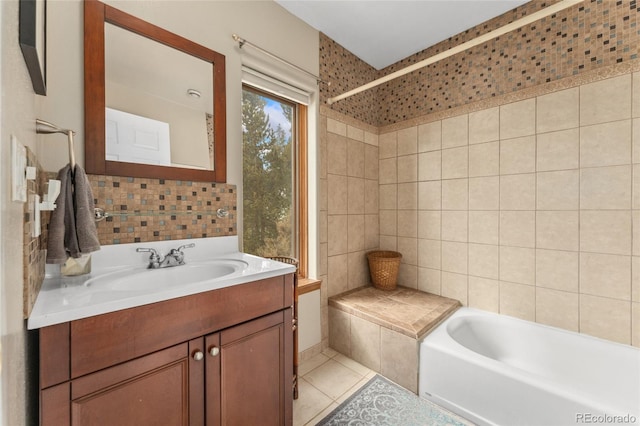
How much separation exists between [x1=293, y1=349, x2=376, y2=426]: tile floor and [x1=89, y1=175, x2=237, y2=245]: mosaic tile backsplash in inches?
43.4

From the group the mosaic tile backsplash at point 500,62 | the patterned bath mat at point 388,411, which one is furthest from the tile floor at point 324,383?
the mosaic tile backsplash at point 500,62

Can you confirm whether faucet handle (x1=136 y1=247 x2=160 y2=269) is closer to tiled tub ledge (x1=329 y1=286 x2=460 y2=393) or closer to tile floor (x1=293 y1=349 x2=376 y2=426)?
tile floor (x1=293 y1=349 x2=376 y2=426)

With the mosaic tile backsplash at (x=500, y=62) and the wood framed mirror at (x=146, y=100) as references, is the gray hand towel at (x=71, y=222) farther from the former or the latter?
the mosaic tile backsplash at (x=500, y=62)

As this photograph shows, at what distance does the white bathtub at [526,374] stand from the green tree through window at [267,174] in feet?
4.04

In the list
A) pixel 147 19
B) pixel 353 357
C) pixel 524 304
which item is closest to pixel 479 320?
pixel 524 304

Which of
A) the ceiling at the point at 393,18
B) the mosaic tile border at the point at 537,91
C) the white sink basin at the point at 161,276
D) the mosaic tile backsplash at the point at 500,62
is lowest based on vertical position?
the white sink basin at the point at 161,276

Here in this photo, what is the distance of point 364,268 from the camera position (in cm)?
254

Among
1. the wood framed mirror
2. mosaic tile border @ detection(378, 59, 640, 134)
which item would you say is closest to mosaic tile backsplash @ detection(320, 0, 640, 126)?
mosaic tile border @ detection(378, 59, 640, 134)

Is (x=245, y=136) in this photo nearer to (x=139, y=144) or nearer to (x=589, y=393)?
(x=139, y=144)

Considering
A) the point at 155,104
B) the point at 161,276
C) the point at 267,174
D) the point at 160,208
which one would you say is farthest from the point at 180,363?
the point at 267,174

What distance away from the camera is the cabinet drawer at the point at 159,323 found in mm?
735

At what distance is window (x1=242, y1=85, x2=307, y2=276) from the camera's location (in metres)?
1.83

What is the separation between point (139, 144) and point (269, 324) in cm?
104

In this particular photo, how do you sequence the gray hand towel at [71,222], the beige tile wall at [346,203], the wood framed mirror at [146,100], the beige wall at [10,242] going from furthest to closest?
the beige tile wall at [346,203] < the wood framed mirror at [146,100] < the gray hand towel at [71,222] < the beige wall at [10,242]
